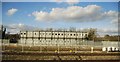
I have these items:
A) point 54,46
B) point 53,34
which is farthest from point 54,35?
point 54,46

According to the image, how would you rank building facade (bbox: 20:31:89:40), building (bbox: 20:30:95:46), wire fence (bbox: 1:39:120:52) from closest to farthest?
wire fence (bbox: 1:39:120:52)
building (bbox: 20:30:95:46)
building facade (bbox: 20:31:89:40)

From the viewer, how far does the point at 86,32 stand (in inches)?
2024

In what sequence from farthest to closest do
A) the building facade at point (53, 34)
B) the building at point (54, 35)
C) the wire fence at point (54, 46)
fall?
1. the building facade at point (53, 34)
2. the building at point (54, 35)
3. the wire fence at point (54, 46)

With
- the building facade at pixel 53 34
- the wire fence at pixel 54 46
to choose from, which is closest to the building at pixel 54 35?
the building facade at pixel 53 34

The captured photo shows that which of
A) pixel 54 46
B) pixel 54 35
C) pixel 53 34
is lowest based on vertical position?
pixel 54 46

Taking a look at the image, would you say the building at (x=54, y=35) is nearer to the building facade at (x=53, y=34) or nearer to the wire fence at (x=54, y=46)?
the building facade at (x=53, y=34)

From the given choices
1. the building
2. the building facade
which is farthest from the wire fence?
the building facade

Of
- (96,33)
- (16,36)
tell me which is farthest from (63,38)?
(16,36)

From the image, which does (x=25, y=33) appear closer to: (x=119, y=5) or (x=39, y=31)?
(x=39, y=31)

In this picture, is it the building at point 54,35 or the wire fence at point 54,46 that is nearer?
the wire fence at point 54,46

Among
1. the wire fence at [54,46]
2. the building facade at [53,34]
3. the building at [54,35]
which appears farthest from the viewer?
the building facade at [53,34]

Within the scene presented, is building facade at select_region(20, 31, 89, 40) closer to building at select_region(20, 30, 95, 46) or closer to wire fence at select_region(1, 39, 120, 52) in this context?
building at select_region(20, 30, 95, 46)

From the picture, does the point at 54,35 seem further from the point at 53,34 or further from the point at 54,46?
the point at 54,46

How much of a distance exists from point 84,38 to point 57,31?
6.26 metres
